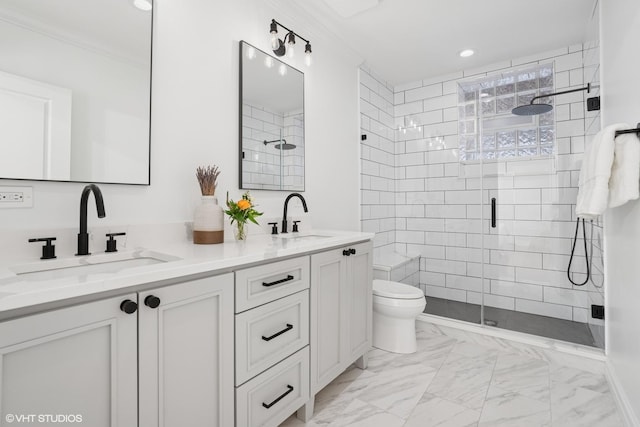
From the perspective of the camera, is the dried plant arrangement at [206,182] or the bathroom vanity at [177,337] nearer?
the bathroom vanity at [177,337]

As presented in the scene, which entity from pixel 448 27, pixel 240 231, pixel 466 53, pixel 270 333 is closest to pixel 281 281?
pixel 270 333

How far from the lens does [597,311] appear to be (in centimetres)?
226

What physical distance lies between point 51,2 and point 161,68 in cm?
43

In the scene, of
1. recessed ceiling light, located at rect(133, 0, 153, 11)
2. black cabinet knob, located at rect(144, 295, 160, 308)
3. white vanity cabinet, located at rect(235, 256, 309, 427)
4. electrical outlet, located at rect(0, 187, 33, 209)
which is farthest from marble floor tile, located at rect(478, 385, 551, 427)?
recessed ceiling light, located at rect(133, 0, 153, 11)

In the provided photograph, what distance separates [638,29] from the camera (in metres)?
1.37

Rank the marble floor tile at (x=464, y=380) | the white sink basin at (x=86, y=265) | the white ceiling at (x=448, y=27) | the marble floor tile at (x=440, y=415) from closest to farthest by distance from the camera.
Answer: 1. the white sink basin at (x=86, y=265)
2. the marble floor tile at (x=440, y=415)
3. the marble floor tile at (x=464, y=380)
4. the white ceiling at (x=448, y=27)

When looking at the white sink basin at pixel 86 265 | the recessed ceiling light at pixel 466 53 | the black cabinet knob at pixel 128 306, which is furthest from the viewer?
the recessed ceiling light at pixel 466 53

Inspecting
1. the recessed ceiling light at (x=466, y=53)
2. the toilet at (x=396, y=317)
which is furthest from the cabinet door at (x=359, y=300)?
the recessed ceiling light at (x=466, y=53)

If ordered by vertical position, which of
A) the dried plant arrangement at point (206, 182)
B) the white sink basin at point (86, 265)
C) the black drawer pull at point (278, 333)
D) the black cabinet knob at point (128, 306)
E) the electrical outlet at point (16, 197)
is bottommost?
the black drawer pull at point (278, 333)

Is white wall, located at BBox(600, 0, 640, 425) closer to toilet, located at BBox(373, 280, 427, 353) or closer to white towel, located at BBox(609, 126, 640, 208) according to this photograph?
white towel, located at BBox(609, 126, 640, 208)

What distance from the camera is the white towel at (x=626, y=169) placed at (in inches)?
52.4

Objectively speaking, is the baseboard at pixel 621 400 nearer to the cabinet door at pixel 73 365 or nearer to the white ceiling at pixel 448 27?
the cabinet door at pixel 73 365

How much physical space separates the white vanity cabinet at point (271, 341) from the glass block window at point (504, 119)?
224cm

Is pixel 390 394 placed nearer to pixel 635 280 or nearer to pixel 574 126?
pixel 635 280
